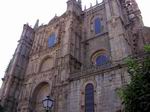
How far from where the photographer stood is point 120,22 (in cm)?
2278

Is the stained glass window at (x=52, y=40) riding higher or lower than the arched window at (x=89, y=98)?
higher

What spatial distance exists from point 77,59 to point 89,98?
21.7 feet

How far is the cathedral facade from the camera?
61.2 ft

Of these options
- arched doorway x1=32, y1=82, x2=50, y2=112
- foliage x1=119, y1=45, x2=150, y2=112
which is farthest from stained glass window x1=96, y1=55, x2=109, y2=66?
foliage x1=119, y1=45, x2=150, y2=112

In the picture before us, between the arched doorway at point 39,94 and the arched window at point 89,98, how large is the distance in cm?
634

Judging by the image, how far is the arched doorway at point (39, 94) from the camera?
2377 centimetres

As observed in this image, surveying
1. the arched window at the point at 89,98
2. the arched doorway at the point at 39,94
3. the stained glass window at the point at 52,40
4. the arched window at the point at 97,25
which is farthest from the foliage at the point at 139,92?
the stained glass window at the point at 52,40

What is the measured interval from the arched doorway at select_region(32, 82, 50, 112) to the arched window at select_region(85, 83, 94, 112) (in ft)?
20.8

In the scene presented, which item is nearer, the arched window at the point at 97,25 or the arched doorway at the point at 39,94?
the arched doorway at the point at 39,94

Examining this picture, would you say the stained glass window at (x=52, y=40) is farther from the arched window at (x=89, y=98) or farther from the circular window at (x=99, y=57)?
the arched window at (x=89, y=98)

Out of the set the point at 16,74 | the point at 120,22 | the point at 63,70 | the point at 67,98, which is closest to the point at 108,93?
the point at 67,98

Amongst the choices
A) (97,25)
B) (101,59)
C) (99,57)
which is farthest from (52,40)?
(101,59)

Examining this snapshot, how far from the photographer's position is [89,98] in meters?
18.8

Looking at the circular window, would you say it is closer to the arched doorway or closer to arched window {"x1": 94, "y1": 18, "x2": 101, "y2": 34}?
arched window {"x1": 94, "y1": 18, "x2": 101, "y2": 34}
